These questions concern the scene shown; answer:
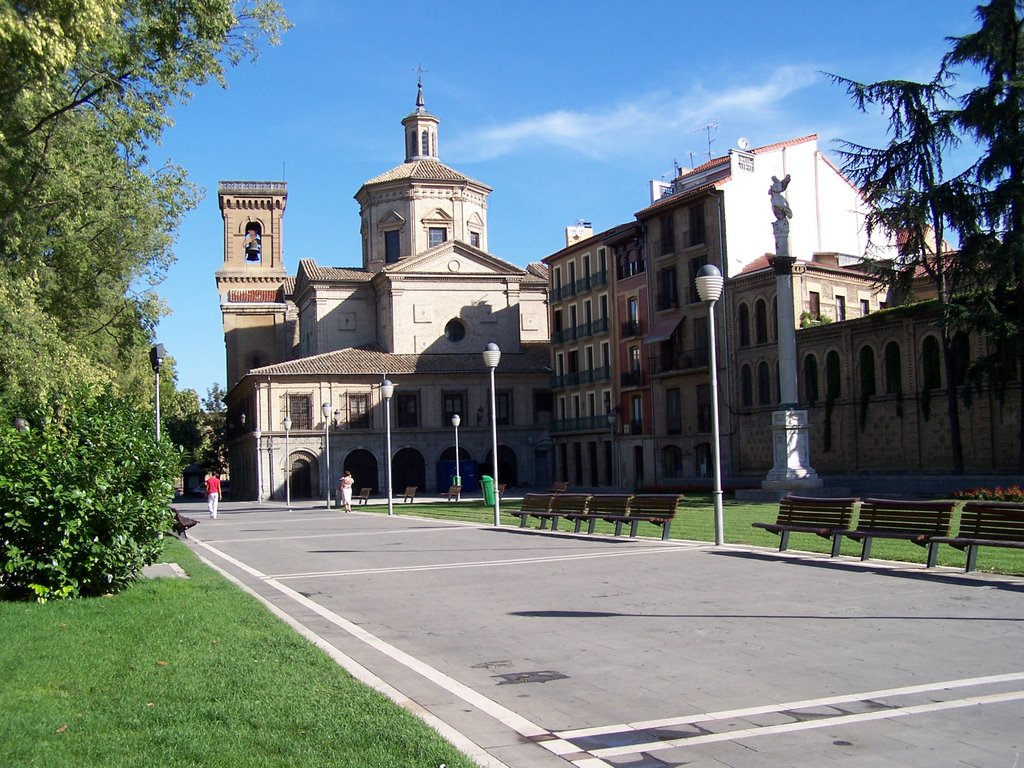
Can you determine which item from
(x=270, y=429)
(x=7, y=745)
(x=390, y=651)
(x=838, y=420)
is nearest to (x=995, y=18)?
(x=838, y=420)

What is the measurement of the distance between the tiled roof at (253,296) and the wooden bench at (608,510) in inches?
2566

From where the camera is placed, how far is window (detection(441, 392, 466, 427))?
65.4 meters

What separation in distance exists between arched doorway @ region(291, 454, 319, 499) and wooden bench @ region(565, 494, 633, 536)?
1650 inches

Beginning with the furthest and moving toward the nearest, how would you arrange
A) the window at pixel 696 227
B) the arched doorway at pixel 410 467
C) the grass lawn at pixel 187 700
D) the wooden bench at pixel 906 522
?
the arched doorway at pixel 410 467 → the window at pixel 696 227 → the wooden bench at pixel 906 522 → the grass lawn at pixel 187 700

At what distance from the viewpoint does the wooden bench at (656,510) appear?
61.7ft

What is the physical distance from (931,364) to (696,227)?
15152mm

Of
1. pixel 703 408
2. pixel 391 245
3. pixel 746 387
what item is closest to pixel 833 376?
pixel 746 387

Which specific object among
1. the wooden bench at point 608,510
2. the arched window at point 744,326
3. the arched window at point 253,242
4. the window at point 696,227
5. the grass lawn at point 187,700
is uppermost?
the arched window at point 253,242

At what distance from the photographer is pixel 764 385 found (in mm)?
46188

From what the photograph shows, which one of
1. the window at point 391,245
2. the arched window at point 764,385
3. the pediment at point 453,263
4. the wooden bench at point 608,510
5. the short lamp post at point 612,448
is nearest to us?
the wooden bench at point 608,510

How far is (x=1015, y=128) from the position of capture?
3288 centimetres

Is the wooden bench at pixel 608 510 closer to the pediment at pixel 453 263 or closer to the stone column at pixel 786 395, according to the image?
the stone column at pixel 786 395

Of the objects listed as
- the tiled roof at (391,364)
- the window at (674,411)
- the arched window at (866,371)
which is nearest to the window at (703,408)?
the window at (674,411)

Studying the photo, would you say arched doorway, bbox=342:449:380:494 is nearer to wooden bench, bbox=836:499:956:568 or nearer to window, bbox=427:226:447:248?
window, bbox=427:226:447:248
